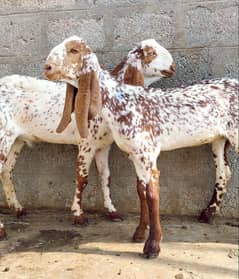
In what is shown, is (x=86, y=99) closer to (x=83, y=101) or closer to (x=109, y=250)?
(x=83, y=101)

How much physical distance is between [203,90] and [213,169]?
2.44 feet

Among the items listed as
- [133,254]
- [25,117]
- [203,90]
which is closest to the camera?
[133,254]

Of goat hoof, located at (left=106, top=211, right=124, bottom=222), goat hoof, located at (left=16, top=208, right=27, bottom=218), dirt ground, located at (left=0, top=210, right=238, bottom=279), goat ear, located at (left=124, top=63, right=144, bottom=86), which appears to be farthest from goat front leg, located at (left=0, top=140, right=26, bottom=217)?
goat ear, located at (left=124, top=63, right=144, bottom=86)

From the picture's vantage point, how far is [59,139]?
3.28 metres

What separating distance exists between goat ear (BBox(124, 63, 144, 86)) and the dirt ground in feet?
3.40

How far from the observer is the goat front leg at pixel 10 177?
347cm

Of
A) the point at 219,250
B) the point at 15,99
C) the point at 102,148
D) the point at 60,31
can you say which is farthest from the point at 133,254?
the point at 60,31

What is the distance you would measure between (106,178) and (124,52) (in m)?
0.98

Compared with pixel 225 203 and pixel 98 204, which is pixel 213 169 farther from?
pixel 98 204

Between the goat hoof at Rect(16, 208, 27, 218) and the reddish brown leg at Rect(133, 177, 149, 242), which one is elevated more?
the reddish brown leg at Rect(133, 177, 149, 242)

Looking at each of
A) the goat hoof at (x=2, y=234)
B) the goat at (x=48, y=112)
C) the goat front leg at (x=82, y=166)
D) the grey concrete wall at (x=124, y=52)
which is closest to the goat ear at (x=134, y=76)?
the goat at (x=48, y=112)

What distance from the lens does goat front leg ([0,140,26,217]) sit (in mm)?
3475

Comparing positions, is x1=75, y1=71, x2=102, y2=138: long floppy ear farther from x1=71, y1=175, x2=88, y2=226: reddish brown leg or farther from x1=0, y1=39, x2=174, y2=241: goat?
x1=71, y1=175, x2=88, y2=226: reddish brown leg

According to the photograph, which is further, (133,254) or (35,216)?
(35,216)
